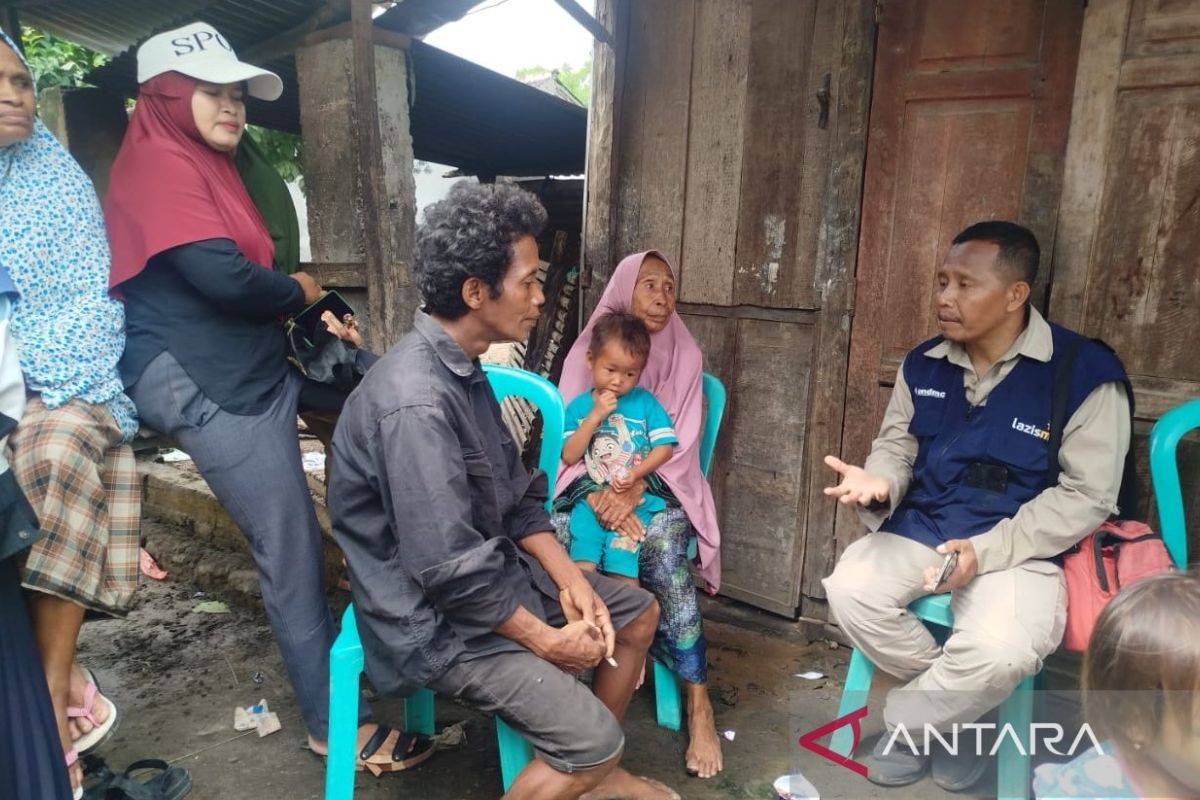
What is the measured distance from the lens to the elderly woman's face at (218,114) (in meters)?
2.24

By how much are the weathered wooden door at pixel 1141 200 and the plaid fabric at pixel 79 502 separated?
3070 mm

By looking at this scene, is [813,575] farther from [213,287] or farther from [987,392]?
[213,287]

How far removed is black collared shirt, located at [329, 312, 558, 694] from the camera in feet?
5.49

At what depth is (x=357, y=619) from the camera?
74.6 inches

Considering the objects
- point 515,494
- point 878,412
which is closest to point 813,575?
point 878,412

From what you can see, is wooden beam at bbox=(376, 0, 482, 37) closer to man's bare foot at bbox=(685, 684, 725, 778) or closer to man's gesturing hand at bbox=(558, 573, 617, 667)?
man's gesturing hand at bbox=(558, 573, 617, 667)

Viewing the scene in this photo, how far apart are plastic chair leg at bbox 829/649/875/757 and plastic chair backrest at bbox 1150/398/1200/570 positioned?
95cm

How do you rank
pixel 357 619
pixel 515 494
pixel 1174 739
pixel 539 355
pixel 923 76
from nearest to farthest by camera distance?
pixel 1174 739, pixel 357 619, pixel 515 494, pixel 923 76, pixel 539 355

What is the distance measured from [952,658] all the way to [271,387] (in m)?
2.17

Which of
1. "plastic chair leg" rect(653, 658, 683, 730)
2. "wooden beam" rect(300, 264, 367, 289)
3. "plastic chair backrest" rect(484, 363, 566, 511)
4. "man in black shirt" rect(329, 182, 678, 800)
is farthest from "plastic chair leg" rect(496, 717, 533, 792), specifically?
"wooden beam" rect(300, 264, 367, 289)

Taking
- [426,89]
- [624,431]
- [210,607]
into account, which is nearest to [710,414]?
[624,431]

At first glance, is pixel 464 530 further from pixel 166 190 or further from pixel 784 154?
pixel 784 154

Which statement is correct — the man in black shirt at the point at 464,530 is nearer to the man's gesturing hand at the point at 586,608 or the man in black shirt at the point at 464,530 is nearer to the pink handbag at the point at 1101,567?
the man's gesturing hand at the point at 586,608

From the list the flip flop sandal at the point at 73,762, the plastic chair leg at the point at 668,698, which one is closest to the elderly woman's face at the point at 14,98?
the flip flop sandal at the point at 73,762
